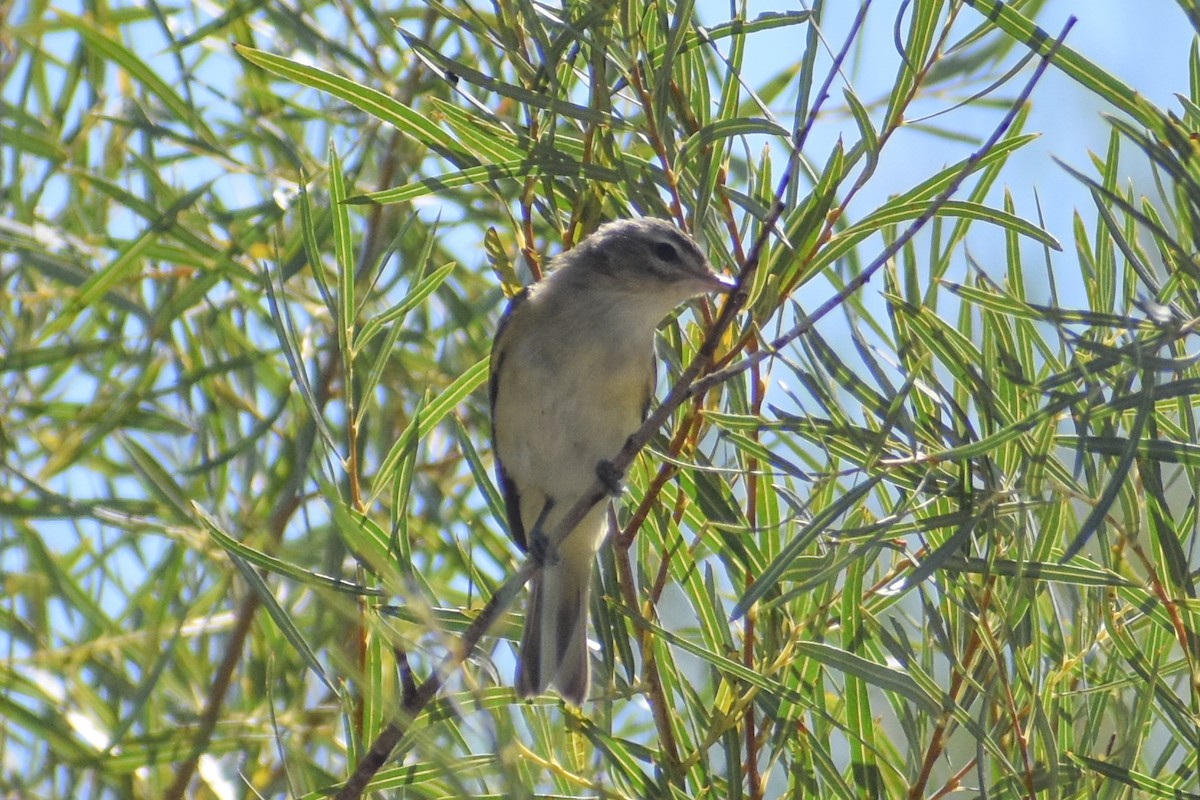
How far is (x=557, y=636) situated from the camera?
2959mm

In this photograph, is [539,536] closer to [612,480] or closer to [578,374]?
[578,374]

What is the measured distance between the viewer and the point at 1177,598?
5.22 feet

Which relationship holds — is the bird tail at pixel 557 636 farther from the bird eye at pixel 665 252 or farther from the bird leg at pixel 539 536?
the bird eye at pixel 665 252

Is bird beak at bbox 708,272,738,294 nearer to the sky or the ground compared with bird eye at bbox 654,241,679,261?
nearer to the ground

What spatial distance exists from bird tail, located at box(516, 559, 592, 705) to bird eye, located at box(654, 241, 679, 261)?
2.12 feet

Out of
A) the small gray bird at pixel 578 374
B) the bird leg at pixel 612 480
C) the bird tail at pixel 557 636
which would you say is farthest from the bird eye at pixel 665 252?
the bird tail at pixel 557 636

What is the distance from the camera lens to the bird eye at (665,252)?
2798mm

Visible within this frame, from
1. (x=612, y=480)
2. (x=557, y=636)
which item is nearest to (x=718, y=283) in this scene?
(x=612, y=480)

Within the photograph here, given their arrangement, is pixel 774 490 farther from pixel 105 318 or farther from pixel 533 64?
pixel 105 318

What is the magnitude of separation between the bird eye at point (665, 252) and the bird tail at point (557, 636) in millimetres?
647

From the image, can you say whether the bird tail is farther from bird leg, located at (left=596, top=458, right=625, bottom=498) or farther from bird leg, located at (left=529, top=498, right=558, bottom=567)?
bird leg, located at (left=596, top=458, right=625, bottom=498)

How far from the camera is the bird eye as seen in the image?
2.80m

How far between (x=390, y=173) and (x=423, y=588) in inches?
48.1

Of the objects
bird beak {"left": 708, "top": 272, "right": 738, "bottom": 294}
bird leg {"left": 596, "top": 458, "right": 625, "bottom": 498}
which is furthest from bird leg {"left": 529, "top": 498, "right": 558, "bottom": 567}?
bird beak {"left": 708, "top": 272, "right": 738, "bottom": 294}
